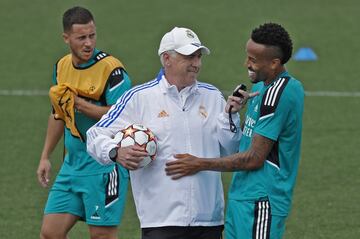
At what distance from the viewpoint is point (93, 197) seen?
32.2 ft

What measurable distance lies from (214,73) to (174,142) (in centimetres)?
1390

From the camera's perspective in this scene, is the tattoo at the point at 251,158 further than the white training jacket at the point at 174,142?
No

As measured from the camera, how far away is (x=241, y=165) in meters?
7.97

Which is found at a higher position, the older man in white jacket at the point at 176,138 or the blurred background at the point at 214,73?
the older man in white jacket at the point at 176,138

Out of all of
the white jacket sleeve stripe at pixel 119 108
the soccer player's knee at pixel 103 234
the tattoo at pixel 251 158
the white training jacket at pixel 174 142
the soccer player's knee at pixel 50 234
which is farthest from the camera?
the soccer player's knee at pixel 103 234

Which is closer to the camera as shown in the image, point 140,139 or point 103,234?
point 140,139

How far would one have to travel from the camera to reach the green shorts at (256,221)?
7.96m

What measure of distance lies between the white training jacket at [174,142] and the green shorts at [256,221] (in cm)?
29

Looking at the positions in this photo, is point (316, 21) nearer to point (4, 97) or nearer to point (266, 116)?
point (4, 97)

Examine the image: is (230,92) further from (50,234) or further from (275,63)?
(275,63)

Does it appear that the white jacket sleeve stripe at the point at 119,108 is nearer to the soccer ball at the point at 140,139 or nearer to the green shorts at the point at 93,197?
the soccer ball at the point at 140,139

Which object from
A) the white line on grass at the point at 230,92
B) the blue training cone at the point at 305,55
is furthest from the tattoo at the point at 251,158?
the blue training cone at the point at 305,55

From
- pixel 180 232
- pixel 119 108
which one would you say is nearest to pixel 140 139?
pixel 119 108

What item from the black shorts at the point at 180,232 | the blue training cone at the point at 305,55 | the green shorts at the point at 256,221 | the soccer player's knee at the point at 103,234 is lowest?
the blue training cone at the point at 305,55
